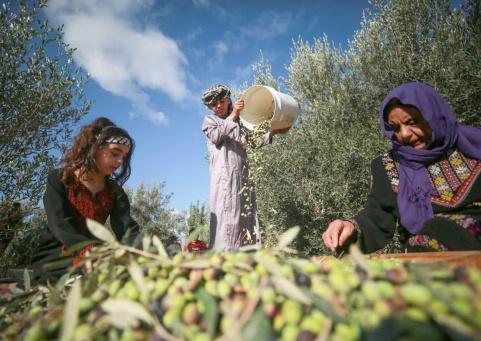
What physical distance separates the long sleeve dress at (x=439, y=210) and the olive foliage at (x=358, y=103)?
28.0 ft

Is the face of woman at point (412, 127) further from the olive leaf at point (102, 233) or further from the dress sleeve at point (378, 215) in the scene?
the olive leaf at point (102, 233)

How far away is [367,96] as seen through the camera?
1198cm

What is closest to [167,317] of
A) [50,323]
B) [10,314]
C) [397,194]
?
[50,323]

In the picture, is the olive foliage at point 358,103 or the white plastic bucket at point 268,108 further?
the olive foliage at point 358,103

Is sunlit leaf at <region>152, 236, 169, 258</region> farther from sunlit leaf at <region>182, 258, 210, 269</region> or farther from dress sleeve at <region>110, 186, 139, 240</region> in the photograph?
dress sleeve at <region>110, 186, 139, 240</region>

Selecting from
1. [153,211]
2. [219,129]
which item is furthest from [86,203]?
[153,211]

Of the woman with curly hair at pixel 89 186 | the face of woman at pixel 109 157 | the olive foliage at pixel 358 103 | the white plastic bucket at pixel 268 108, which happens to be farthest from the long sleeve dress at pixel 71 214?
the olive foliage at pixel 358 103

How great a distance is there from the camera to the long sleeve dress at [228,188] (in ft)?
16.8

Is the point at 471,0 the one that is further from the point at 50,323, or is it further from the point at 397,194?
the point at 50,323

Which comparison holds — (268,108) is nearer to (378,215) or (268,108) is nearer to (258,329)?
(378,215)

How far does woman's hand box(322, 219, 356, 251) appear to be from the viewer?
7.11ft

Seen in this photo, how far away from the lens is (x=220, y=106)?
5.39m

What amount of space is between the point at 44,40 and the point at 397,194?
30.2 feet

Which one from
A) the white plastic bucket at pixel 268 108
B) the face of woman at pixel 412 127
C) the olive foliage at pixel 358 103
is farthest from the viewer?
the olive foliage at pixel 358 103
